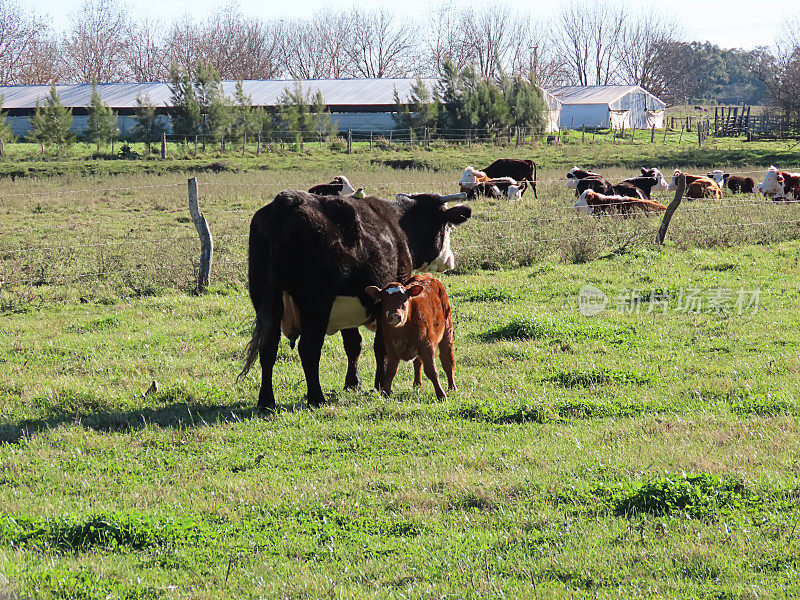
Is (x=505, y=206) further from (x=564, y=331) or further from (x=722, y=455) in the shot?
(x=722, y=455)

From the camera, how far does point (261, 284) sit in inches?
313

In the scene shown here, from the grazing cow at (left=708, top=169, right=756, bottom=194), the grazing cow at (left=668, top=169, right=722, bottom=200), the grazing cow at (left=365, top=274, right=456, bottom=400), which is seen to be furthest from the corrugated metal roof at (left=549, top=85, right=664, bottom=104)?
the grazing cow at (left=365, top=274, right=456, bottom=400)

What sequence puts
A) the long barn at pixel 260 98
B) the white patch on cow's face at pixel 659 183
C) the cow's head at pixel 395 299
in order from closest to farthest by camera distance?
1. the cow's head at pixel 395 299
2. the white patch on cow's face at pixel 659 183
3. the long barn at pixel 260 98

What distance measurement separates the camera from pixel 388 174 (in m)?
33.8

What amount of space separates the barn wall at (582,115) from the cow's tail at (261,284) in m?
64.3

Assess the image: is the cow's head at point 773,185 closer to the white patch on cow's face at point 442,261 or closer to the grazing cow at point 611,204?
the grazing cow at point 611,204

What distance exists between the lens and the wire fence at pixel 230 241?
13992mm

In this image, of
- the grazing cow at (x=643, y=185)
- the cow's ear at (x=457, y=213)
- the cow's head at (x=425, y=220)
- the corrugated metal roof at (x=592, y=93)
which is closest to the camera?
the cow's head at (x=425, y=220)

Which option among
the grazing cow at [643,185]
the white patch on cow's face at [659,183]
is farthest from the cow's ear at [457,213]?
the white patch on cow's face at [659,183]

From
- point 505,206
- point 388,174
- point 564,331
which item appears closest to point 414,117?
point 388,174

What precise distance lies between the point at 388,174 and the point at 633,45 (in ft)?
268

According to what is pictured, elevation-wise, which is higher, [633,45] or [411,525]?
[633,45]

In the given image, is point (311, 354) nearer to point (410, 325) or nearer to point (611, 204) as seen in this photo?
point (410, 325)

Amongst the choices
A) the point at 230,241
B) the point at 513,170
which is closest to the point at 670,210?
the point at 230,241
